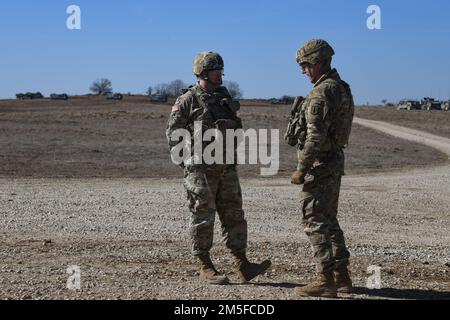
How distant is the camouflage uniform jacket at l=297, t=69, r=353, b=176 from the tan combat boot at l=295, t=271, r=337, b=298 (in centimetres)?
91

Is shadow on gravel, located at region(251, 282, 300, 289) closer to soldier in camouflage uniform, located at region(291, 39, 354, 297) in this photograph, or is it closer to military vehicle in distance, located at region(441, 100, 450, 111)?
soldier in camouflage uniform, located at region(291, 39, 354, 297)

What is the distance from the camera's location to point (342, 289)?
6.66 metres

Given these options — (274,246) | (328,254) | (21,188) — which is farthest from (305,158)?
(21,188)

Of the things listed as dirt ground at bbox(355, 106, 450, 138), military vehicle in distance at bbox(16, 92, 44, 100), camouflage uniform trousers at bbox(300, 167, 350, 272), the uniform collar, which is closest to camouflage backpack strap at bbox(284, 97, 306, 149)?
the uniform collar

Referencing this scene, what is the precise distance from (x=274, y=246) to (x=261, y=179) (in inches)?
384

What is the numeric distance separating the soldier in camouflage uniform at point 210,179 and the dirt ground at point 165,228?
26 cm

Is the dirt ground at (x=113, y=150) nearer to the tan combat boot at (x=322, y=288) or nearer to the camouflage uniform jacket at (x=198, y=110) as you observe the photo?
the camouflage uniform jacket at (x=198, y=110)

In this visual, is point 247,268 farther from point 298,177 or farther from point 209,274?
point 298,177

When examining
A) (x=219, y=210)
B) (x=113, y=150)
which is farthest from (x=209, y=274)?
(x=113, y=150)

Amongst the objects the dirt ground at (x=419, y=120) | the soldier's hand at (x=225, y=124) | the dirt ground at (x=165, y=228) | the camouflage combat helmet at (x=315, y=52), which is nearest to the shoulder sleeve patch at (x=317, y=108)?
the camouflage combat helmet at (x=315, y=52)

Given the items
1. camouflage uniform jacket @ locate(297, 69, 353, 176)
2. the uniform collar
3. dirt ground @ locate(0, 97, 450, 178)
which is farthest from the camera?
dirt ground @ locate(0, 97, 450, 178)

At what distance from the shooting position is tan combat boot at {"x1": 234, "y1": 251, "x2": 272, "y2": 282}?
22.9ft

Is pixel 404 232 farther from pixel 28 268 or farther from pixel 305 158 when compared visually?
pixel 28 268

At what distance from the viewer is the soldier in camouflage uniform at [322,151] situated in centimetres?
627
